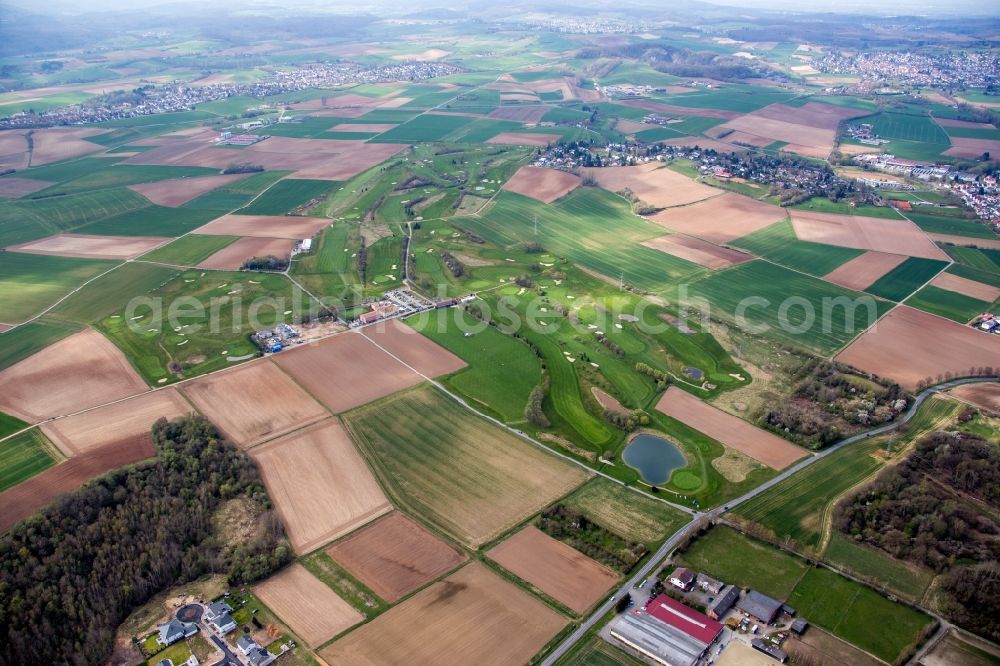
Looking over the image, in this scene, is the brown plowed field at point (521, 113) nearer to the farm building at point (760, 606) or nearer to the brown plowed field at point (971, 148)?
the brown plowed field at point (971, 148)

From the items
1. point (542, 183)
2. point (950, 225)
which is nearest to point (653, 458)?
point (542, 183)

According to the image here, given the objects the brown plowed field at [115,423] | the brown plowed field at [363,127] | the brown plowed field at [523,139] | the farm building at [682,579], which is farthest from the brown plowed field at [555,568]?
the brown plowed field at [363,127]

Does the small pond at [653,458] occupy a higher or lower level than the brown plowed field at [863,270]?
lower

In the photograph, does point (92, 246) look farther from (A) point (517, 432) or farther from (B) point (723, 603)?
(B) point (723, 603)

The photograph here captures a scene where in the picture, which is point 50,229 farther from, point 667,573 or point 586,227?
point 667,573

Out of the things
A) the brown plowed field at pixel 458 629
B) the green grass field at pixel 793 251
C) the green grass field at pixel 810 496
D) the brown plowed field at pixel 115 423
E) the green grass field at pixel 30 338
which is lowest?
the brown plowed field at pixel 458 629

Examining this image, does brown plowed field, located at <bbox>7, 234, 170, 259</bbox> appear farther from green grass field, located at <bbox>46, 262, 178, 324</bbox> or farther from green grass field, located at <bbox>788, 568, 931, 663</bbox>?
green grass field, located at <bbox>788, 568, 931, 663</bbox>

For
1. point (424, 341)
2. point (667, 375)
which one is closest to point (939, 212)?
point (667, 375)
